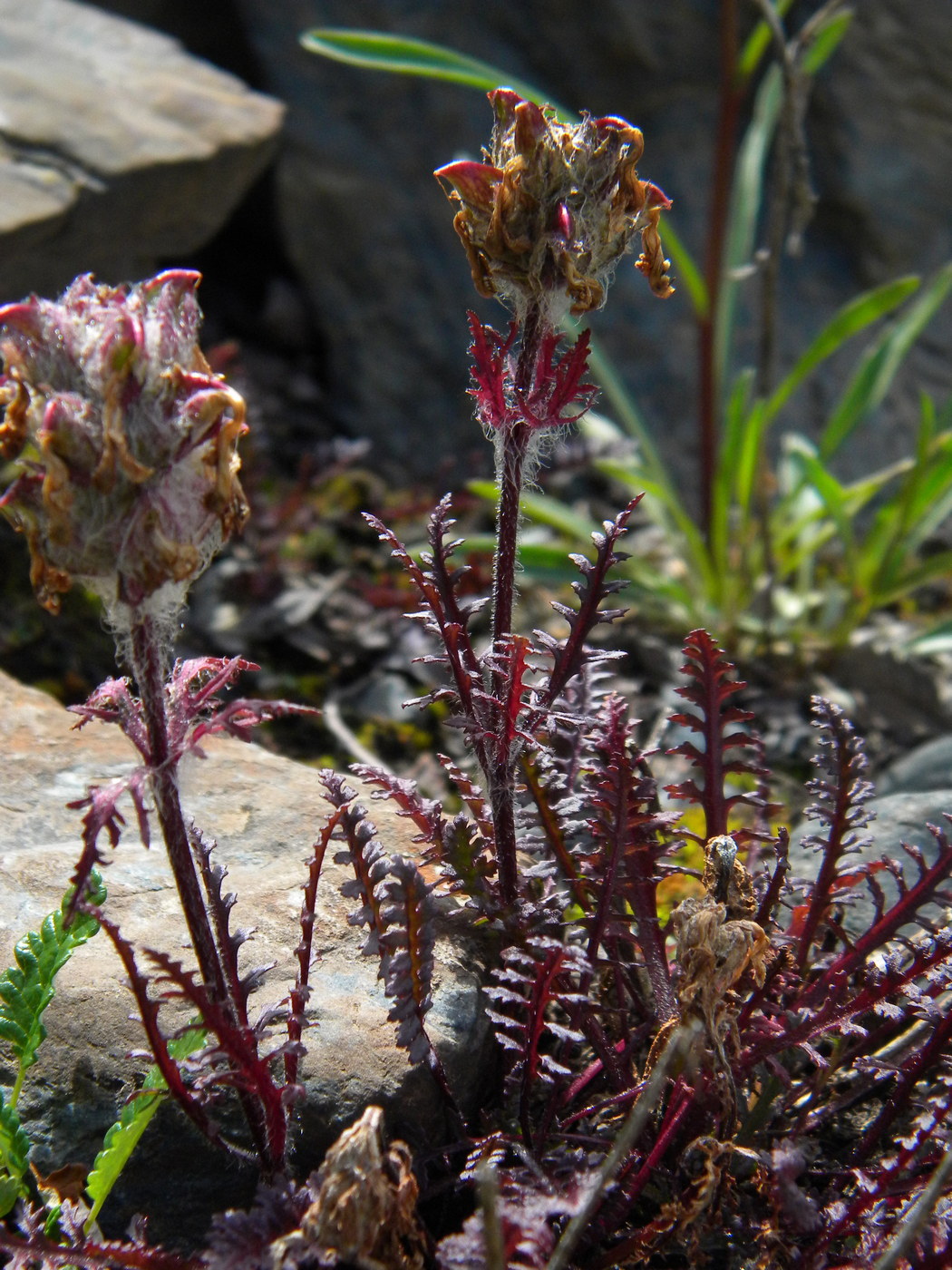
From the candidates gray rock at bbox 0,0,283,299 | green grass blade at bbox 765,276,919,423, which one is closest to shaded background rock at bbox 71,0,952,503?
gray rock at bbox 0,0,283,299

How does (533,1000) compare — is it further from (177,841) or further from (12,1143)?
(12,1143)

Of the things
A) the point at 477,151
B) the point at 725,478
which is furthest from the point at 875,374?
the point at 477,151

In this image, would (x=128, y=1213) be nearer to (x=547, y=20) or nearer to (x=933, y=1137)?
(x=933, y=1137)

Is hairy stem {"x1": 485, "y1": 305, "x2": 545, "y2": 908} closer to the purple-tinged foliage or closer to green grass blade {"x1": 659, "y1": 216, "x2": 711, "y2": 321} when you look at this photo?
the purple-tinged foliage

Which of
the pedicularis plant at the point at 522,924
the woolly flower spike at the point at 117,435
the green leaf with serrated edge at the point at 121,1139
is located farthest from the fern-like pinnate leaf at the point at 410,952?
the woolly flower spike at the point at 117,435

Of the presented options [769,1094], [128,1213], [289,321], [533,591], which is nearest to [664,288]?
[769,1094]
